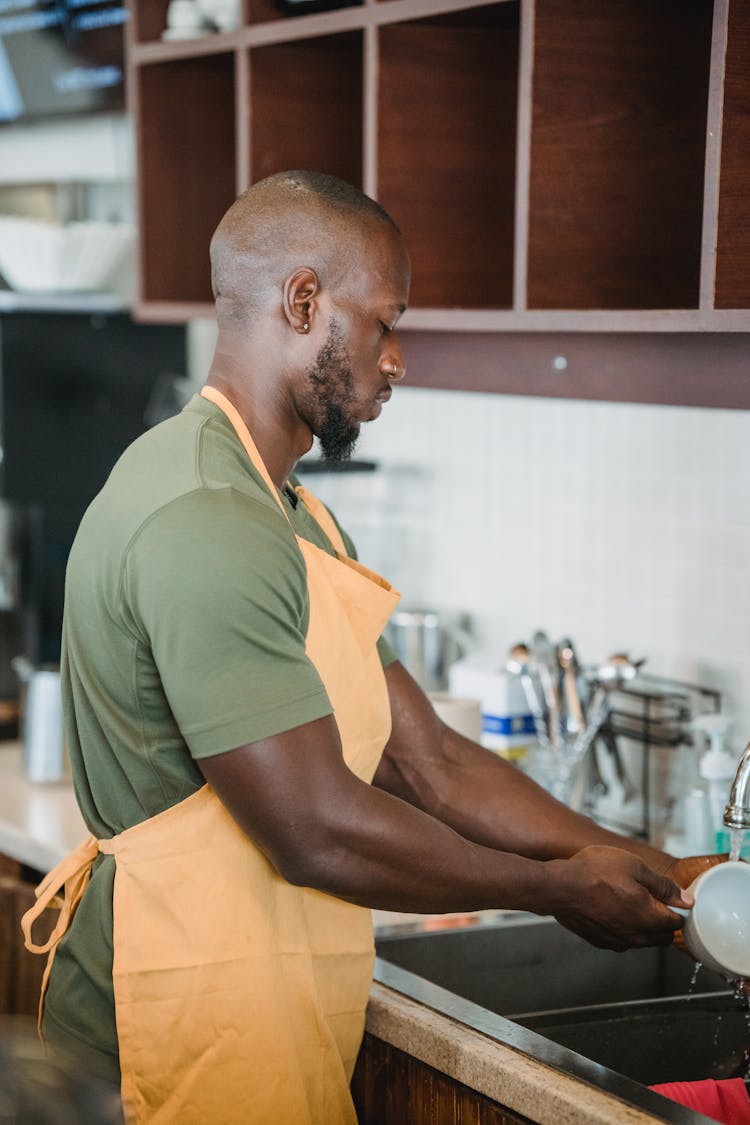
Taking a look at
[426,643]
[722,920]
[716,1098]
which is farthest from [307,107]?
[716,1098]

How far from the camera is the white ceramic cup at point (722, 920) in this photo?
1.55 m

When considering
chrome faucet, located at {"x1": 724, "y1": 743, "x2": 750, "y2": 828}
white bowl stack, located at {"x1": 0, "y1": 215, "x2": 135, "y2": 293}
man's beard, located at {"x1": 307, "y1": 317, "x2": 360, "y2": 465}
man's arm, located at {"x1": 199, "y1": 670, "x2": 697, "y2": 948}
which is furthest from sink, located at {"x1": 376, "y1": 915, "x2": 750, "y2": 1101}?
white bowl stack, located at {"x1": 0, "y1": 215, "x2": 135, "y2": 293}

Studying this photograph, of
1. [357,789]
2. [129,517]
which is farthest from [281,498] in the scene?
[357,789]

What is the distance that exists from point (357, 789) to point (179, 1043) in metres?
0.34

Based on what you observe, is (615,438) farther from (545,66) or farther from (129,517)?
(129,517)

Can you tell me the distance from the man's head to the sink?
657mm

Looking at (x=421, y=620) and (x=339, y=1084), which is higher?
(x=421, y=620)

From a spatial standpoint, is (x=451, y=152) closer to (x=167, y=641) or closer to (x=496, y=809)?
(x=496, y=809)

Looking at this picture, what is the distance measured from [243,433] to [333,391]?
100 mm

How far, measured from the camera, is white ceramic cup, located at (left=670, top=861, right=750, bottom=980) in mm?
1552

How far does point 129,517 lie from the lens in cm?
137

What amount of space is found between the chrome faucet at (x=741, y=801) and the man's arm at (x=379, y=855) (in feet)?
0.45

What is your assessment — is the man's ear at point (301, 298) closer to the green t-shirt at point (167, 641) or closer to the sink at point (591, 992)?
the green t-shirt at point (167, 641)

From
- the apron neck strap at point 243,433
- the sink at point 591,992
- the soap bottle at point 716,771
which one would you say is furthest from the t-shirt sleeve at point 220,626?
the soap bottle at point 716,771
